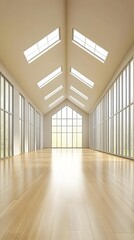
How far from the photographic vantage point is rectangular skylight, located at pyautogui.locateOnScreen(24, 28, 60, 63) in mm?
13071

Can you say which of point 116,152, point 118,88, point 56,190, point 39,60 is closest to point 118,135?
point 116,152

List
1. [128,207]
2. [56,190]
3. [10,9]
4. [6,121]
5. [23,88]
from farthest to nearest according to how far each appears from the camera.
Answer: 1. [23,88]
2. [6,121]
3. [10,9]
4. [56,190]
5. [128,207]

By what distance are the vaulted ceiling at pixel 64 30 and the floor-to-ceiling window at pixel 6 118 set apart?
Result: 89cm

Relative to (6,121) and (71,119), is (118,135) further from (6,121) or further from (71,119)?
(71,119)

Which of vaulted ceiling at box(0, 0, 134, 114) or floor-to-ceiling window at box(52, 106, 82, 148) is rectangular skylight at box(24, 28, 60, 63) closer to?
vaulted ceiling at box(0, 0, 134, 114)

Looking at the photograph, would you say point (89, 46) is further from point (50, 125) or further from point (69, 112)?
point (50, 125)

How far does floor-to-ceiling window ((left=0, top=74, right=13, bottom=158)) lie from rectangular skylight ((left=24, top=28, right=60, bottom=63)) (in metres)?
1.64

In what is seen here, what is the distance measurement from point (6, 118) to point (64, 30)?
493cm

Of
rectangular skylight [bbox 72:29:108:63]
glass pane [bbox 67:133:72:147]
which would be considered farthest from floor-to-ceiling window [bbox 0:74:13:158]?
glass pane [bbox 67:133:72:147]

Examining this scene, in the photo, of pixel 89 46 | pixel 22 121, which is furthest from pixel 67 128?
pixel 89 46

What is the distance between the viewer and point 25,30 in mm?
10883

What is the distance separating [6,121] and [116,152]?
573 cm

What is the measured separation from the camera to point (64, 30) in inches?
509

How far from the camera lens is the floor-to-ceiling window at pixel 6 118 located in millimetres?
13036
